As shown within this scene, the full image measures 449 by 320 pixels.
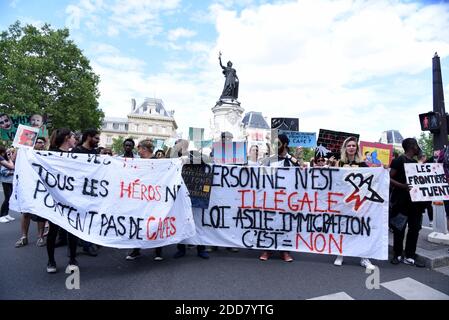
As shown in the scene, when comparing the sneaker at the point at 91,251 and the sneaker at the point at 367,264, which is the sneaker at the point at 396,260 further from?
→ the sneaker at the point at 91,251

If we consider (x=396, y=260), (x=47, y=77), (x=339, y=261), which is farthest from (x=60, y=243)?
(x=47, y=77)

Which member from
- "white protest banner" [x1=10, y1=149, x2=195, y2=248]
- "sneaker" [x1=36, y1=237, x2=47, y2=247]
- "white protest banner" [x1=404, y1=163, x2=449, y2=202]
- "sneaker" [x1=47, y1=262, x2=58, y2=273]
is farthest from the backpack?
"sneaker" [x1=36, y1=237, x2=47, y2=247]

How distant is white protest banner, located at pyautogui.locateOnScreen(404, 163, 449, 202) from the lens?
4344mm

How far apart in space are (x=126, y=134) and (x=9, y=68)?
56.1 meters

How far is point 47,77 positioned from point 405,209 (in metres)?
31.4

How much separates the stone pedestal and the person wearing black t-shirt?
18.5 metres

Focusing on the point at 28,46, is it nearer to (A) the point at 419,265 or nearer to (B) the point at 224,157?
(B) the point at 224,157

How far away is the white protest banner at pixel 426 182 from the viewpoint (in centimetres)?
434

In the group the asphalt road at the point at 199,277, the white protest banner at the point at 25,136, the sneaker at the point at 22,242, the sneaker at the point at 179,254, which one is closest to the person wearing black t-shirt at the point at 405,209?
the asphalt road at the point at 199,277

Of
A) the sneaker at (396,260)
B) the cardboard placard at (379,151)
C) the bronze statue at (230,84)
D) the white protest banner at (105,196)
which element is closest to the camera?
the white protest banner at (105,196)

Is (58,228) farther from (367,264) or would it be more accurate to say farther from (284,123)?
(284,123)

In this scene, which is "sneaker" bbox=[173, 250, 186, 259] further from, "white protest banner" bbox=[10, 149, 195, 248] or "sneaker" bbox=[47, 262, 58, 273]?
"sneaker" bbox=[47, 262, 58, 273]

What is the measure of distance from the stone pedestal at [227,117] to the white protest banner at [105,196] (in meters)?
18.9
